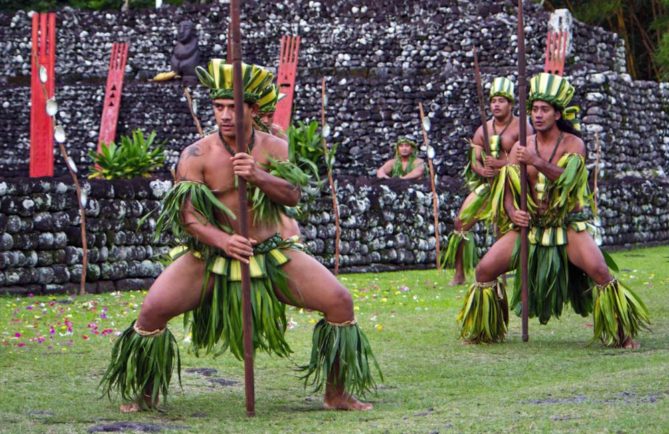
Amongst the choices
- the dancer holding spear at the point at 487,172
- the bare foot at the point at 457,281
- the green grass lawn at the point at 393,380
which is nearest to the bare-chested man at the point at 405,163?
the dancer holding spear at the point at 487,172

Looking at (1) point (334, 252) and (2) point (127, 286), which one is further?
(1) point (334, 252)

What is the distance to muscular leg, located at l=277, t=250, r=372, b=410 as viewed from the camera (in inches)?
239

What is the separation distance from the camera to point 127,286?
12.4 metres

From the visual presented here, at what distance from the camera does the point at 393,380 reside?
710 centimetres

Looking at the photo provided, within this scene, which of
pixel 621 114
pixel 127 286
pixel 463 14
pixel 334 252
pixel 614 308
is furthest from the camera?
pixel 463 14

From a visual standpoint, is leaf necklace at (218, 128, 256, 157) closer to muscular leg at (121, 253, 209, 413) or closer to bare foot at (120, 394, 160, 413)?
muscular leg at (121, 253, 209, 413)

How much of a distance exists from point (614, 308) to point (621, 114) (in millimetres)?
15229

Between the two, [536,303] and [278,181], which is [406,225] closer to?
[536,303]

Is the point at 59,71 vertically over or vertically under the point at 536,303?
over

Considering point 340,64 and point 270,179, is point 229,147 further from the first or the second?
point 340,64

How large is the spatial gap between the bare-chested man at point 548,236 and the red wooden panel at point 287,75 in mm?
15016

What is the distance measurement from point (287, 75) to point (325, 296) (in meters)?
18.7

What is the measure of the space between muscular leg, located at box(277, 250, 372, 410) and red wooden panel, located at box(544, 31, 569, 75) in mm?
16463

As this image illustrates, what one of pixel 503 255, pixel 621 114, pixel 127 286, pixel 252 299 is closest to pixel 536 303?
pixel 503 255
